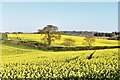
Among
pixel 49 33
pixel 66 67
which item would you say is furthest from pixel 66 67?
pixel 49 33

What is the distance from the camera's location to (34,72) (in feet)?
45.6

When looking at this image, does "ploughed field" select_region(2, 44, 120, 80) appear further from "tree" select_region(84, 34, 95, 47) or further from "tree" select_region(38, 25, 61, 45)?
"tree" select_region(84, 34, 95, 47)

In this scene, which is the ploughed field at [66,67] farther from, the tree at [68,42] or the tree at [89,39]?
the tree at [89,39]

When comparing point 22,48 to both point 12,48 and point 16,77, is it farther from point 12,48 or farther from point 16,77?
point 16,77

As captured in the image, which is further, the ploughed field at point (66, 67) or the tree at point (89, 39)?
the tree at point (89, 39)

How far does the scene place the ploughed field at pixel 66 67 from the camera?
42.4 feet

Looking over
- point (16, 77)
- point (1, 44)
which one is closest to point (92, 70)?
point (16, 77)

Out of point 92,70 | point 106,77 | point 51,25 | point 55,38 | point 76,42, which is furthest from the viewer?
point 76,42

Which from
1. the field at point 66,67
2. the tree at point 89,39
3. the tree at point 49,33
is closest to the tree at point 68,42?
the tree at point 49,33

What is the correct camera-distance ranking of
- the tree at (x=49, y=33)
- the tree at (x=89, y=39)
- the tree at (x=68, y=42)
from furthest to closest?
1. the tree at (x=89, y=39)
2. the tree at (x=68, y=42)
3. the tree at (x=49, y=33)

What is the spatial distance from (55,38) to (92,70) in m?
10.7

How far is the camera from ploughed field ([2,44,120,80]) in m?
12.9

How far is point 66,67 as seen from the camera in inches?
583

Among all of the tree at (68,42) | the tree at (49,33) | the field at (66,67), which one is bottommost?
the field at (66,67)
